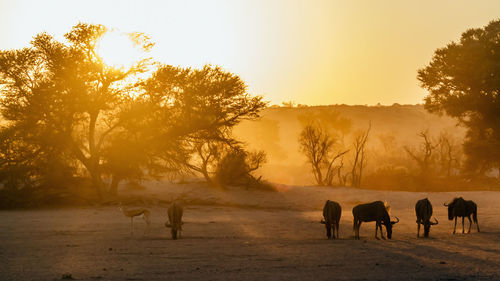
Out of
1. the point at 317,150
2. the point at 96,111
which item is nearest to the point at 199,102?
the point at 96,111

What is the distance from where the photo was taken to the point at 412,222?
78.1ft

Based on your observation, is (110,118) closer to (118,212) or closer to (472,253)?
(118,212)

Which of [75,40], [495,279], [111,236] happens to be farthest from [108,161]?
[495,279]

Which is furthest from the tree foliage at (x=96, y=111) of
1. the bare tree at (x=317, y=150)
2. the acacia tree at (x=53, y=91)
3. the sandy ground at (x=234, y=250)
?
the bare tree at (x=317, y=150)

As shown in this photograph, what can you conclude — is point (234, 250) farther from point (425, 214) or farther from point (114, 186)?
point (114, 186)

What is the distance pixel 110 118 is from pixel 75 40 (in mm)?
4729

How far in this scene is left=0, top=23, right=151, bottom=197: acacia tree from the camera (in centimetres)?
2988

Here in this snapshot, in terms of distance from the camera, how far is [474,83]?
38625mm

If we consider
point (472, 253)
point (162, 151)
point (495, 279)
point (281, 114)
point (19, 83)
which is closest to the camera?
point (495, 279)

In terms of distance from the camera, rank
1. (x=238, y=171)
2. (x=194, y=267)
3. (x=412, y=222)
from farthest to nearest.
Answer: (x=238, y=171) < (x=412, y=222) < (x=194, y=267)

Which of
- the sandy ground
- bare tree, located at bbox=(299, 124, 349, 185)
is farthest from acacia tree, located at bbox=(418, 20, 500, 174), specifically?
the sandy ground

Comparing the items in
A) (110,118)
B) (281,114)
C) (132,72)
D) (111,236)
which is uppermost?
(281,114)

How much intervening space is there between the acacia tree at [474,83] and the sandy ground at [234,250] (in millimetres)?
13287

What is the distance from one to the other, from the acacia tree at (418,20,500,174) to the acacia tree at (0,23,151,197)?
22.7 m
